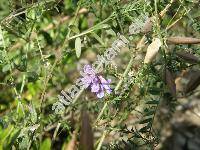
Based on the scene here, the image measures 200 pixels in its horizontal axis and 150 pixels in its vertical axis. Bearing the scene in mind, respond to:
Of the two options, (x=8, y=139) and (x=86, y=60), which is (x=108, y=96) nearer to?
(x=8, y=139)

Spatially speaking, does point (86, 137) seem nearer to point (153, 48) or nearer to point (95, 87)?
point (153, 48)

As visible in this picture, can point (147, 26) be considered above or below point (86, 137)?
above

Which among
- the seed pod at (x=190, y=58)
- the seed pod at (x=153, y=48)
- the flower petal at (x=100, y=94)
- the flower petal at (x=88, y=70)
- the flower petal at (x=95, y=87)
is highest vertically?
the seed pod at (x=153, y=48)

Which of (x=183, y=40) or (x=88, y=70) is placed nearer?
(x=183, y=40)

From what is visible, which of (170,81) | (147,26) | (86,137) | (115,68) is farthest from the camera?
(115,68)

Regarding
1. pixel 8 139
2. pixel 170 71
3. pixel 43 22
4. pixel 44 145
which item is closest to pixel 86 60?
pixel 43 22

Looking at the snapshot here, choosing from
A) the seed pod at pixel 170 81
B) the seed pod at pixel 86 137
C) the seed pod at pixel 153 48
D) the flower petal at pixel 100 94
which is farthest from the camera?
the flower petal at pixel 100 94

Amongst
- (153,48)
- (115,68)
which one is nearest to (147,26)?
(153,48)

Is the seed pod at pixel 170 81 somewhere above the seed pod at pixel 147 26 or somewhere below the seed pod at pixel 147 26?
below

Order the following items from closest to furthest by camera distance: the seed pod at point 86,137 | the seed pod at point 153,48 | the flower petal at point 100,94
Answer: the seed pod at point 86,137 → the seed pod at point 153,48 → the flower petal at point 100,94

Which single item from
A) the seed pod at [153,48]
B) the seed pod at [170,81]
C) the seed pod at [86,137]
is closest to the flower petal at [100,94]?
the seed pod at [153,48]

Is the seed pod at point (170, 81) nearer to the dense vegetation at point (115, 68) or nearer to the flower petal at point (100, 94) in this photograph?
the dense vegetation at point (115, 68)
